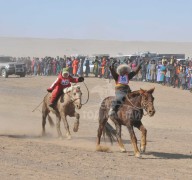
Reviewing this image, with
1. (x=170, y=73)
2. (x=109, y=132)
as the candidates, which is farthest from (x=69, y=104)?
(x=170, y=73)

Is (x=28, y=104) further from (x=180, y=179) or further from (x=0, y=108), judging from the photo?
(x=180, y=179)

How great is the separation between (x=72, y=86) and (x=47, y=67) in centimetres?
3214

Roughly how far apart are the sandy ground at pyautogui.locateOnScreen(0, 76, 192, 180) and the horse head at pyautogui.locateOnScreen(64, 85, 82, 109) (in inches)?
43.0

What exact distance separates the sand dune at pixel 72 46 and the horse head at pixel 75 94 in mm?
103133

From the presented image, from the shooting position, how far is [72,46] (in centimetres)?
13875

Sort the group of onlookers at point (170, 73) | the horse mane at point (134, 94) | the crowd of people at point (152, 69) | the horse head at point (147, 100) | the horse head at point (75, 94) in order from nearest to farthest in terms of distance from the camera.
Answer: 1. the horse head at point (147, 100)
2. the horse mane at point (134, 94)
3. the horse head at point (75, 94)
4. the group of onlookers at point (170, 73)
5. the crowd of people at point (152, 69)

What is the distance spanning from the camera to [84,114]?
2541 centimetres

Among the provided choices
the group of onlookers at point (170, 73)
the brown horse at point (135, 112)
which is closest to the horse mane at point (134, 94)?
the brown horse at point (135, 112)

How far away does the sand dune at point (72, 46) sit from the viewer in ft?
405

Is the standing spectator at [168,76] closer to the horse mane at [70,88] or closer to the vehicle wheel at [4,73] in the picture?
the vehicle wheel at [4,73]

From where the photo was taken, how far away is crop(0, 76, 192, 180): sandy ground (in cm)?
1136

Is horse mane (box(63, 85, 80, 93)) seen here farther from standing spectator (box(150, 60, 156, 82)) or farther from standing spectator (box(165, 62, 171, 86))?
standing spectator (box(150, 60, 156, 82))

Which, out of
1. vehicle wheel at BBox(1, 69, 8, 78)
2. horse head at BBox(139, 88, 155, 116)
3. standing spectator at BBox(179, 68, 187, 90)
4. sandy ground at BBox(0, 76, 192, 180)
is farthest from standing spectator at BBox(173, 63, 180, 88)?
horse head at BBox(139, 88, 155, 116)

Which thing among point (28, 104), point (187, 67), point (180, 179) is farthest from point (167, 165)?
point (187, 67)
